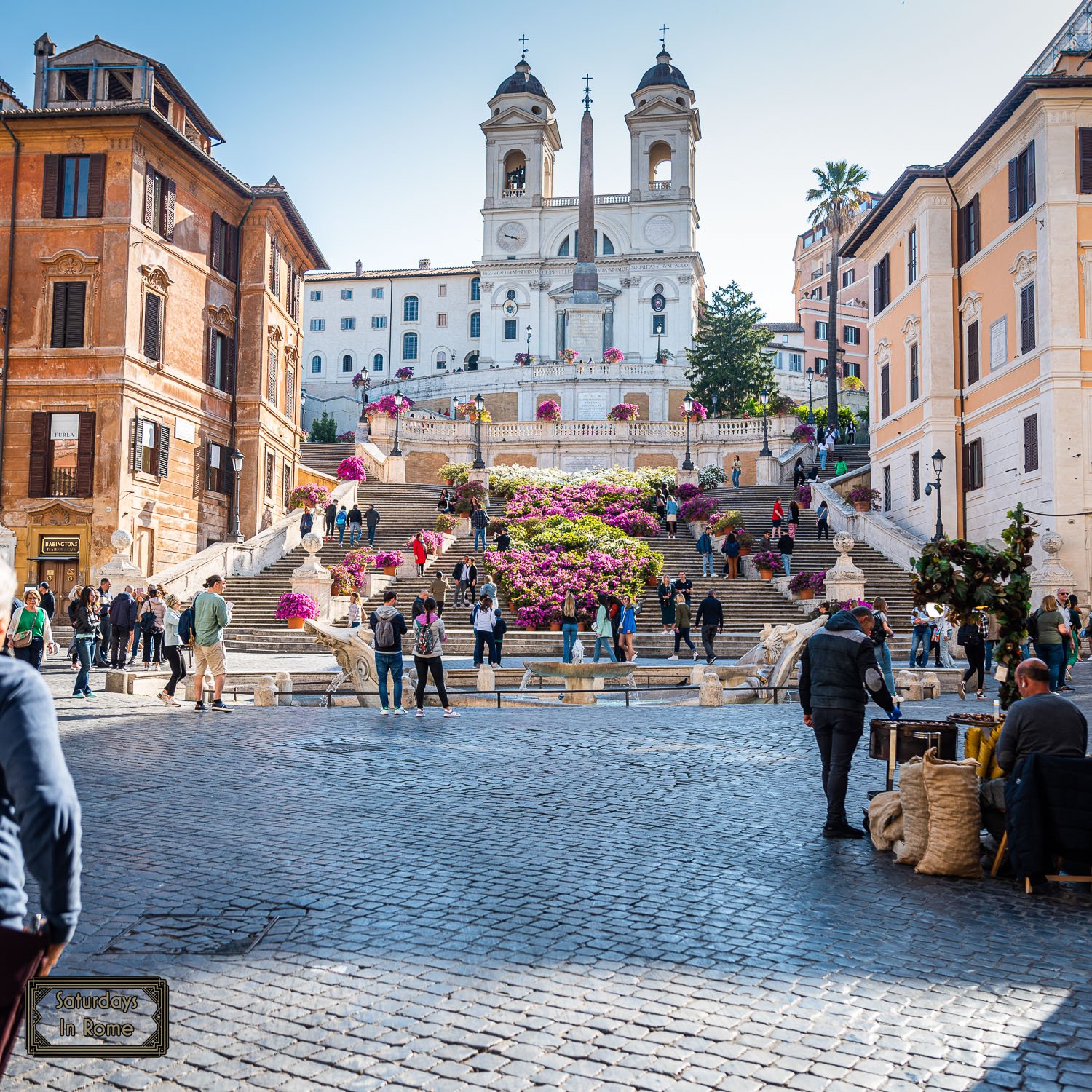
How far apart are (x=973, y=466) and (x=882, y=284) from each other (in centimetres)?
945

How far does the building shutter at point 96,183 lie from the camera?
1233 inches

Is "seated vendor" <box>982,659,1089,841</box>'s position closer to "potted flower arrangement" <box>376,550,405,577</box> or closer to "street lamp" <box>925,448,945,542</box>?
"street lamp" <box>925,448,945,542</box>

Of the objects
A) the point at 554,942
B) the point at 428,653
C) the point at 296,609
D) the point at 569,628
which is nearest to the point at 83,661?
the point at 428,653

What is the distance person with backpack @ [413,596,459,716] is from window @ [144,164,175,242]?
22876mm

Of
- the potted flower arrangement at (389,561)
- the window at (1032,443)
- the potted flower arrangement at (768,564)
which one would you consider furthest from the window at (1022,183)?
the potted flower arrangement at (389,561)

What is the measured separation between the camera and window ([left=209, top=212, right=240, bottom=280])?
35.9m

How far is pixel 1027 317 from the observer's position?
2812 cm

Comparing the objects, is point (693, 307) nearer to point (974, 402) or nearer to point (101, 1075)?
point (974, 402)

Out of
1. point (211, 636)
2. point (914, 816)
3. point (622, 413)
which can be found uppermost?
point (622, 413)

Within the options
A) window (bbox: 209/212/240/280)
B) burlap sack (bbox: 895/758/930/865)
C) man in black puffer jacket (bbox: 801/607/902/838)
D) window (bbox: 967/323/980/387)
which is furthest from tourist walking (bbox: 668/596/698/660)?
window (bbox: 209/212/240/280)

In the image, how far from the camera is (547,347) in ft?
258

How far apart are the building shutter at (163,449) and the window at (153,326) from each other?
6.91 feet

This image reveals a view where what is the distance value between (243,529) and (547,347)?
45.4 m

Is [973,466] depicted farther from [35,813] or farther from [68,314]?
[35,813]
